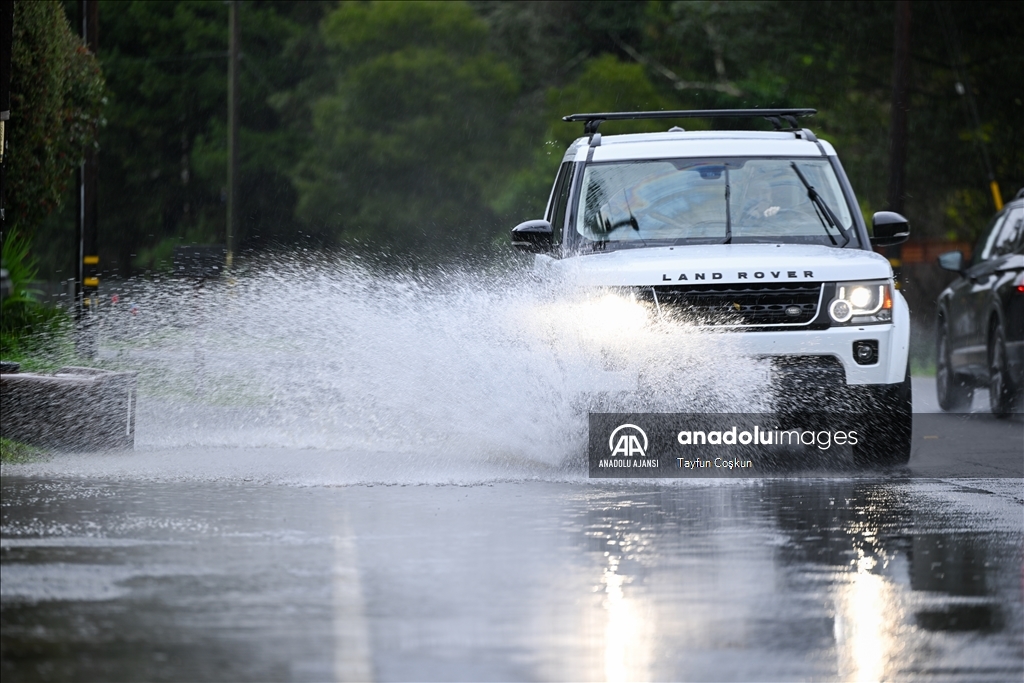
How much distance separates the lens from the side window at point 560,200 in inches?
484

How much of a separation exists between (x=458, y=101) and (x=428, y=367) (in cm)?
4343

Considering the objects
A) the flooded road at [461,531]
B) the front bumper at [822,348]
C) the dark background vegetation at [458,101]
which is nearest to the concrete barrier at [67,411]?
the flooded road at [461,531]

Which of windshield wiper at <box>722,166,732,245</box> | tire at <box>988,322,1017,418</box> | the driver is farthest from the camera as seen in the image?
tire at <box>988,322,1017,418</box>

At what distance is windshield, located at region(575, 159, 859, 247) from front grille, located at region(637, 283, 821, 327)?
3.25 ft

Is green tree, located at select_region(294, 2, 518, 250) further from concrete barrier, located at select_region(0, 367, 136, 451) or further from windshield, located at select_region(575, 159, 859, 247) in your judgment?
windshield, located at select_region(575, 159, 859, 247)

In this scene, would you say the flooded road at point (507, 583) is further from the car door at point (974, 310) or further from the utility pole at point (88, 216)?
the utility pole at point (88, 216)

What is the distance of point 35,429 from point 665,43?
4479 centimetres

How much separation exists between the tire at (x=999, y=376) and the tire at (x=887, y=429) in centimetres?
454

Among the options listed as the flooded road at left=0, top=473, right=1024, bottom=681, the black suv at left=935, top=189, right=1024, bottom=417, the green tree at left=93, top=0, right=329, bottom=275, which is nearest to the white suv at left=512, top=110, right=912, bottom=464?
the flooded road at left=0, top=473, right=1024, bottom=681

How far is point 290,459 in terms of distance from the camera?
1177 cm

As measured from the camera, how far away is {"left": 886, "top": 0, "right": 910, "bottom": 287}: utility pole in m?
29.0

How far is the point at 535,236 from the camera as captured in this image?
1208 centimetres

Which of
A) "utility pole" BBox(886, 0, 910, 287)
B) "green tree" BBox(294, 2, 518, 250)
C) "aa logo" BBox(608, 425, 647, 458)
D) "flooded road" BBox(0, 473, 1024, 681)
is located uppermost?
"green tree" BBox(294, 2, 518, 250)

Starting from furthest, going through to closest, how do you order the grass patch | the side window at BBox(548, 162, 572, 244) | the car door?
the car door, the side window at BBox(548, 162, 572, 244), the grass patch
